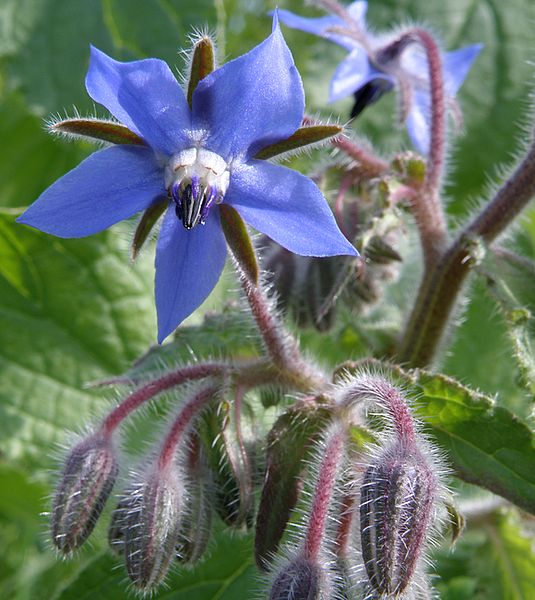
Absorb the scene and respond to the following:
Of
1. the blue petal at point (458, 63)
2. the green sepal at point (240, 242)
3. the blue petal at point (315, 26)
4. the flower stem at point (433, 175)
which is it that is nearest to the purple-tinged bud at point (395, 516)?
the green sepal at point (240, 242)

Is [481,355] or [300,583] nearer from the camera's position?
[300,583]

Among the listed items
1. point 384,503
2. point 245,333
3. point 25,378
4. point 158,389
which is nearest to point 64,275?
point 25,378

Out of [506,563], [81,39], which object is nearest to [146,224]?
[506,563]

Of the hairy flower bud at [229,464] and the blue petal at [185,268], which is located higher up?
the blue petal at [185,268]

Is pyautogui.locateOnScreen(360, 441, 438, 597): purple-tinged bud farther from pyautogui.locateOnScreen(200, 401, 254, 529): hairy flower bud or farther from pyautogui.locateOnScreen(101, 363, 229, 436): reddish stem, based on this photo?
pyautogui.locateOnScreen(101, 363, 229, 436): reddish stem

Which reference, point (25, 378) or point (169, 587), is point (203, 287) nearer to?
point (169, 587)

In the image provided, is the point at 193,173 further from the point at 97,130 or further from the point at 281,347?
the point at 281,347

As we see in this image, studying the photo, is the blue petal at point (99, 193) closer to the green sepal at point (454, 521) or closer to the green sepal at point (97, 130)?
the green sepal at point (97, 130)
